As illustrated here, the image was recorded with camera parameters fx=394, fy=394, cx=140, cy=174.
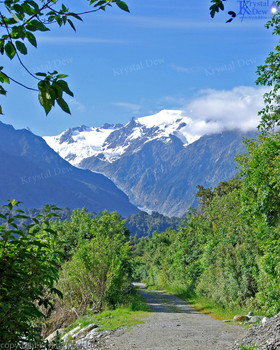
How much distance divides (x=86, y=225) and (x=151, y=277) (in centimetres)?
3396

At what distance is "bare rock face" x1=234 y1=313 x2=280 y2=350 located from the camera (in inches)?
300

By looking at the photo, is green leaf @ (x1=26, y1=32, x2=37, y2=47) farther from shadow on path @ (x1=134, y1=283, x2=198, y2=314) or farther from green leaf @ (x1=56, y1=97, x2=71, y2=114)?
shadow on path @ (x1=134, y1=283, x2=198, y2=314)

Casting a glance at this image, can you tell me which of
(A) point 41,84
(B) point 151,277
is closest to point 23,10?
(A) point 41,84

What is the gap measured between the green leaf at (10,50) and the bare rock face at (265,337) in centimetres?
723

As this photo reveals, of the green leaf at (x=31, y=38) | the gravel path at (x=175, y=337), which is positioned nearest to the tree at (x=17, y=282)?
the green leaf at (x=31, y=38)

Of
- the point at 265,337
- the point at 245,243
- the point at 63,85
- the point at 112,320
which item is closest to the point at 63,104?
the point at 63,85

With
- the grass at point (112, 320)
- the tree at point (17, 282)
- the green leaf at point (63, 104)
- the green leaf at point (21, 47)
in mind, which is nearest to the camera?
the green leaf at point (63, 104)

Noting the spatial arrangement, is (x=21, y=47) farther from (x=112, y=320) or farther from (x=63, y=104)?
(x=112, y=320)

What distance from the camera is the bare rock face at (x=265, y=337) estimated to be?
25.0 ft

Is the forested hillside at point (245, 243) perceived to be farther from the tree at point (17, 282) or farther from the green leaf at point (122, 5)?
the green leaf at point (122, 5)

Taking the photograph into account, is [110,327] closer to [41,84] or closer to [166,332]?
[166,332]

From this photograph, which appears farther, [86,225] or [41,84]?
[86,225]

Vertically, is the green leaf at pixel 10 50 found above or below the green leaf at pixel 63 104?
above

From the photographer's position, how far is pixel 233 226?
21656 millimetres
